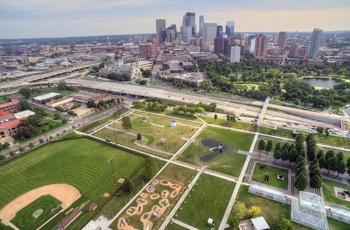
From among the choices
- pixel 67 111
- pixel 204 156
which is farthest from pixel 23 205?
pixel 67 111

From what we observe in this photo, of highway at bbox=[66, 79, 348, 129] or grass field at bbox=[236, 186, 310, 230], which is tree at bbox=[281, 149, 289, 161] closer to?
grass field at bbox=[236, 186, 310, 230]

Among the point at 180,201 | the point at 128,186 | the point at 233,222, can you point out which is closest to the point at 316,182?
the point at 233,222

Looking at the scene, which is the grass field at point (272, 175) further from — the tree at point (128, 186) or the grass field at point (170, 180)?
the tree at point (128, 186)

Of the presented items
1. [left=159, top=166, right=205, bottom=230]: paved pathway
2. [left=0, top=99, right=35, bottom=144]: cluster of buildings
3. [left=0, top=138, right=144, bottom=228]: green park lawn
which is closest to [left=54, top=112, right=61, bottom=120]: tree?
[left=0, top=99, right=35, bottom=144]: cluster of buildings

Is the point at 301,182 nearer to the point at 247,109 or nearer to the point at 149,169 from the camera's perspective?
the point at 149,169

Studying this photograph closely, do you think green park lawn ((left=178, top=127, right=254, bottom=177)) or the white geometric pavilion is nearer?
the white geometric pavilion

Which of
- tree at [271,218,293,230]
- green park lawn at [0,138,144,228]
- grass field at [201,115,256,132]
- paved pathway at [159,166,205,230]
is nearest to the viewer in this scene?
tree at [271,218,293,230]
